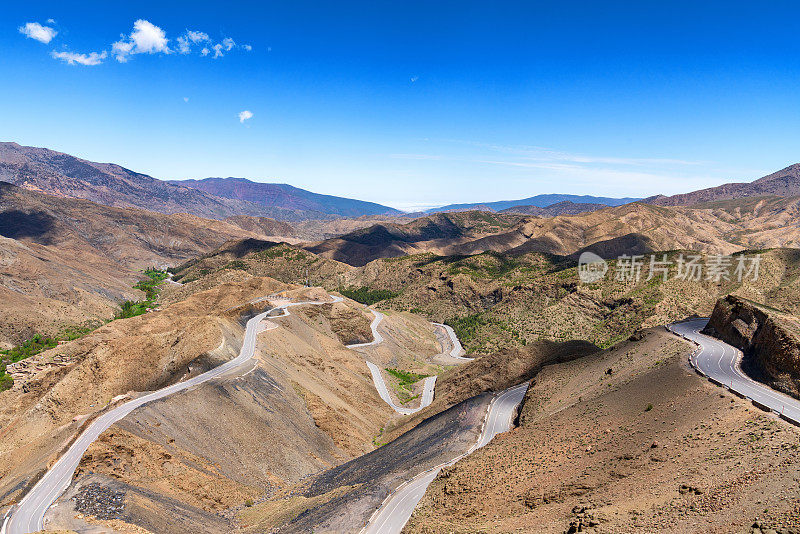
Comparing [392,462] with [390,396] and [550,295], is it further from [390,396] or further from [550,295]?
[550,295]

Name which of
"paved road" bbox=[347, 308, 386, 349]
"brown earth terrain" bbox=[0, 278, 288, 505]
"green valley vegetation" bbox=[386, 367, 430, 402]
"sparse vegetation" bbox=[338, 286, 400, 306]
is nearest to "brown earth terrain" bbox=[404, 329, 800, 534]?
"brown earth terrain" bbox=[0, 278, 288, 505]

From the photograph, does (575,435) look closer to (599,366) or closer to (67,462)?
(599,366)

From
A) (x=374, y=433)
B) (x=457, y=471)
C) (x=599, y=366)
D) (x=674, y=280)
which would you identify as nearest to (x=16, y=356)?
(x=374, y=433)

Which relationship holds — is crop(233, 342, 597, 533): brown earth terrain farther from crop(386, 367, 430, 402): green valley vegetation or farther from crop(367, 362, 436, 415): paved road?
crop(386, 367, 430, 402): green valley vegetation

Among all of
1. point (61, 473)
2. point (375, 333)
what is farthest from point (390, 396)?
point (61, 473)

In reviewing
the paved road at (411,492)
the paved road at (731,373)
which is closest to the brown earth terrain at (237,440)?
the paved road at (411,492)
